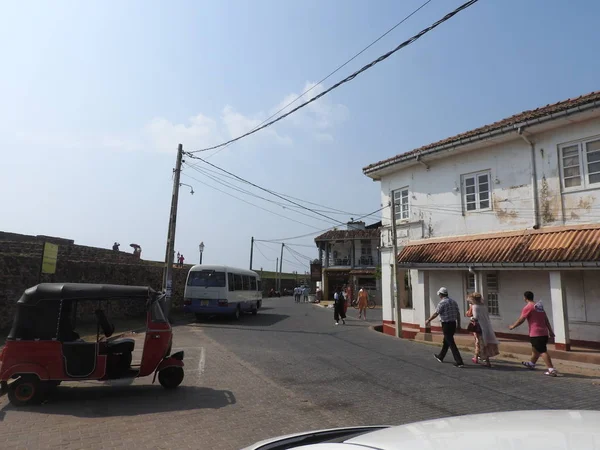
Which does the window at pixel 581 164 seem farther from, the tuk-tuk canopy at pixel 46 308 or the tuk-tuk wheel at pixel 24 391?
the tuk-tuk wheel at pixel 24 391

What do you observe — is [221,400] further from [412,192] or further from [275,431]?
[412,192]

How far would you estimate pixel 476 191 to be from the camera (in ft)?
45.7

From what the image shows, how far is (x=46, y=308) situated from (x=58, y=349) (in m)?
0.67

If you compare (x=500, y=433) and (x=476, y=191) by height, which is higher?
(x=476, y=191)

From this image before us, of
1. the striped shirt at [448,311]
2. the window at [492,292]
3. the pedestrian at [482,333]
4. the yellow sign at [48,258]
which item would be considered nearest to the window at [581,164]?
the window at [492,292]


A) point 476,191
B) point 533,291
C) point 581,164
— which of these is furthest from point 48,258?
point 581,164

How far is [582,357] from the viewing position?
33.9ft

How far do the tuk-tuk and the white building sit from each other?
9440mm

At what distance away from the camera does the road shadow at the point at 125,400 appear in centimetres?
610

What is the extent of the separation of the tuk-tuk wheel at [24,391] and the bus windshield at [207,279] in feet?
41.7

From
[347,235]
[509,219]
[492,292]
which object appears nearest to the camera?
[509,219]

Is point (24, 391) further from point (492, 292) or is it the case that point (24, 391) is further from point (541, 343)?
point (492, 292)

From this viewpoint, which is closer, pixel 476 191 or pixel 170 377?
pixel 170 377

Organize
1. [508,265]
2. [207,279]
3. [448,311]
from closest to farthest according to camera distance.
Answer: [448,311], [508,265], [207,279]
